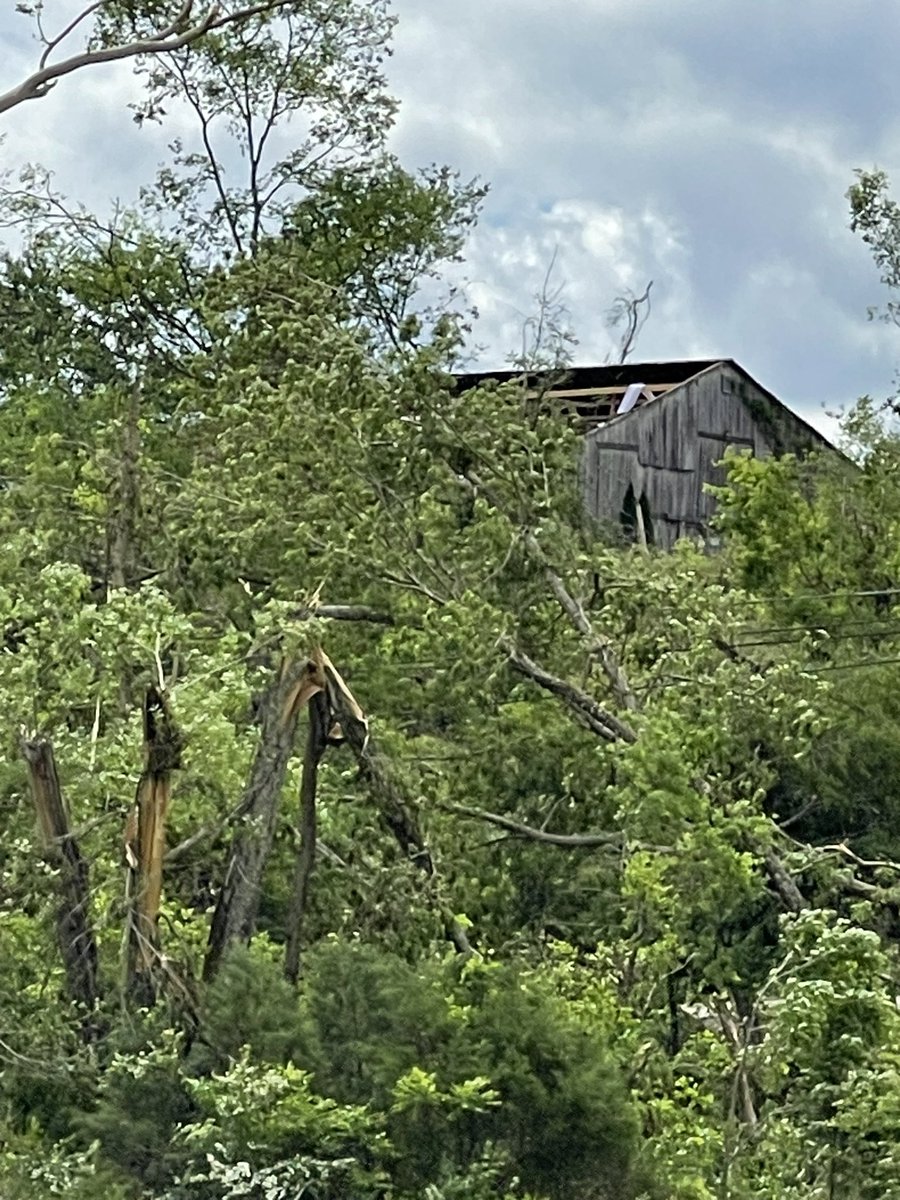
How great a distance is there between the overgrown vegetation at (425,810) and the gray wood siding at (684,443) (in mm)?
9071

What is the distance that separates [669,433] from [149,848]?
1996 cm

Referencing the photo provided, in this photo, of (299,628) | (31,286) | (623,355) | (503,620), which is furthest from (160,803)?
(31,286)

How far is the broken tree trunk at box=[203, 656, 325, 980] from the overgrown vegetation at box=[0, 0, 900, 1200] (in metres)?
0.02

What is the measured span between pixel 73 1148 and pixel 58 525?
347 inches

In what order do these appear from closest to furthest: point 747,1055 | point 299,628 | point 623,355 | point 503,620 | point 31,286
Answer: point 747,1055 → point 299,628 → point 503,620 → point 623,355 → point 31,286

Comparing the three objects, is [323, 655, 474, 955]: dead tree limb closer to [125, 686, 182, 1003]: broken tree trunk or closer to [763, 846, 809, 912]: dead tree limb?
[125, 686, 182, 1003]: broken tree trunk

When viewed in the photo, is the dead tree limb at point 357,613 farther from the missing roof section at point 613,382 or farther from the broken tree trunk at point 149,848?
the missing roof section at point 613,382

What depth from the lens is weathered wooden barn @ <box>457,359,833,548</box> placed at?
1110 inches

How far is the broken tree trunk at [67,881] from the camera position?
35.9ft

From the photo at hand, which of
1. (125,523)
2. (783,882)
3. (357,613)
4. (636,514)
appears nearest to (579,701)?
(357,613)

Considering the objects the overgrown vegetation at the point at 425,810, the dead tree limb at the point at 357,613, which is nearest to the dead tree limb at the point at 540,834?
the overgrown vegetation at the point at 425,810

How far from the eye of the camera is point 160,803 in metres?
10.7

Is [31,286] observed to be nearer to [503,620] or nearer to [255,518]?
[255,518]

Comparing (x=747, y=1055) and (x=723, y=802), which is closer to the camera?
(x=747, y=1055)
